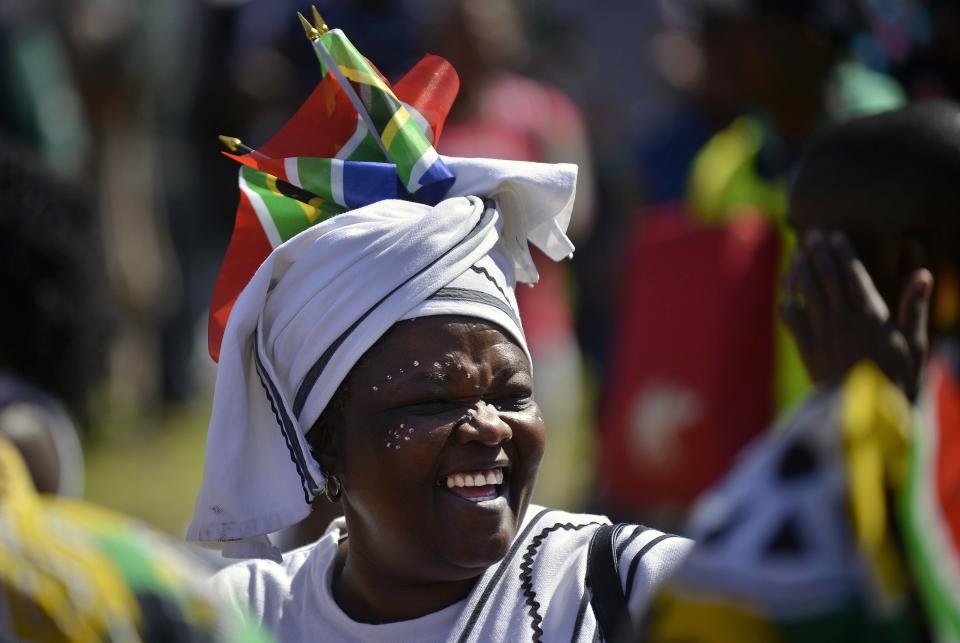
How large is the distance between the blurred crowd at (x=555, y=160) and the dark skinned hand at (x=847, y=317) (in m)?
0.13

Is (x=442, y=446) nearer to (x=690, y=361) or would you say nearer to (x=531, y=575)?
(x=531, y=575)

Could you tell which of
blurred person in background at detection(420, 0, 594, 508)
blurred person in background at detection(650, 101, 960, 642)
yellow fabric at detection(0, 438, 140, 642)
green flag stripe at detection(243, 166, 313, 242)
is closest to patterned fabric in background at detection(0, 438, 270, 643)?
yellow fabric at detection(0, 438, 140, 642)

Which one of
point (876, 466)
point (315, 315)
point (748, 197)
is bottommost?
point (748, 197)

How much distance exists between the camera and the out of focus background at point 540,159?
5074 mm

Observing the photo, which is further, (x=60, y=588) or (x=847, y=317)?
(x=847, y=317)

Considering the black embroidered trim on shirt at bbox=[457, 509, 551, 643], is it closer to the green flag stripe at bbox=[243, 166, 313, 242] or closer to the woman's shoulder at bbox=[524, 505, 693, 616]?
the woman's shoulder at bbox=[524, 505, 693, 616]

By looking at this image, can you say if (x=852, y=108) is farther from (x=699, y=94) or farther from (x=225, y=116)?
(x=225, y=116)

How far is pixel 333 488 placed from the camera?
295 cm

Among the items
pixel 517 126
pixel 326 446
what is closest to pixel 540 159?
pixel 517 126

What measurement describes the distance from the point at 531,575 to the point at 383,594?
28 cm

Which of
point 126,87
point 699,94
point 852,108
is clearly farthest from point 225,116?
point 852,108

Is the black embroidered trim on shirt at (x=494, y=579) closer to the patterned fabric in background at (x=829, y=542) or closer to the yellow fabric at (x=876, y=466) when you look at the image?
the patterned fabric in background at (x=829, y=542)

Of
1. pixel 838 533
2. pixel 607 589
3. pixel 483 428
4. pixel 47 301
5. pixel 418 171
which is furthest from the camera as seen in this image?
pixel 47 301

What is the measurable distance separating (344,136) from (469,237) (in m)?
0.40
